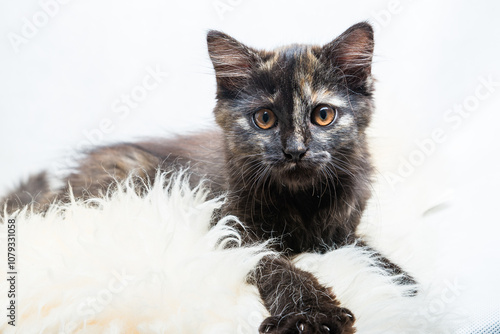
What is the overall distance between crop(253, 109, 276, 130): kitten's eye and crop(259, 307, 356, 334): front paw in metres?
0.40

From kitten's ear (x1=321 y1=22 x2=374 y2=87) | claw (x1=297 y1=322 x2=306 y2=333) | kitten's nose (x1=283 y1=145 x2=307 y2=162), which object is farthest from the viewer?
kitten's ear (x1=321 y1=22 x2=374 y2=87)

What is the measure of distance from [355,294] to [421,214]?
576mm

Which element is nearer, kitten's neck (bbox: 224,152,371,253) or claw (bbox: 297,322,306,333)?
claw (bbox: 297,322,306,333)

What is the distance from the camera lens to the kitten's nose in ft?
3.01

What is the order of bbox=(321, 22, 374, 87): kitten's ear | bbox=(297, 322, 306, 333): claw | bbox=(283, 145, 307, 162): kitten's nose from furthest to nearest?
1. bbox=(321, 22, 374, 87): kitten's ear
2. bbox=(283, 145, 307, 162): kitten's nose
3. bbox=(297, 322, 306, 333): claw

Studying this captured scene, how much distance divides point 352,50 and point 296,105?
0.20 metres

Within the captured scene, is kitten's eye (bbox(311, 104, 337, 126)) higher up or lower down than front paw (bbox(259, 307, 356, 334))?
higher up

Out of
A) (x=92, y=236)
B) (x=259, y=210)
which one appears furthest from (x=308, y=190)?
(x=92, y=236)

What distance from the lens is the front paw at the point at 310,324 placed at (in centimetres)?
76

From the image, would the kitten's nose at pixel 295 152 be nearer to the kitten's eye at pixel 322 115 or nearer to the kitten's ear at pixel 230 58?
the kitten's eye at pixel 322 115

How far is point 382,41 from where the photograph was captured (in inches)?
57.0

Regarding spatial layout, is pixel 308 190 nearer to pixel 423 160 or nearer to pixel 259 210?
pixel 259 210

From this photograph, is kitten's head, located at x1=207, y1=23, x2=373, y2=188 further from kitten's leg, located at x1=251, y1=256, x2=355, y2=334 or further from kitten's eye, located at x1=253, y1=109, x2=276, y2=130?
kitten's leg, located at x1=251, y1=256, x2=355, y2=334

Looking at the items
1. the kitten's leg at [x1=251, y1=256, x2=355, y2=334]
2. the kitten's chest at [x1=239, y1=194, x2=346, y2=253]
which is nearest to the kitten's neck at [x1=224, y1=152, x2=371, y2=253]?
the kitten's chest at [x1=239, y1=194, x2=346, y2=253]
